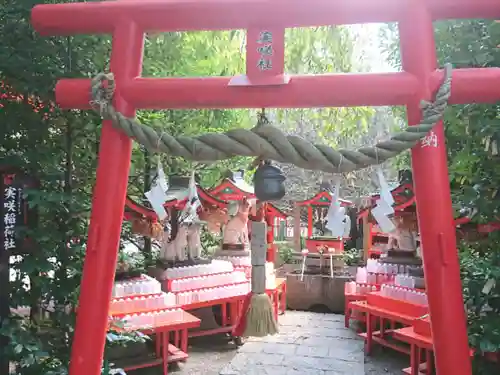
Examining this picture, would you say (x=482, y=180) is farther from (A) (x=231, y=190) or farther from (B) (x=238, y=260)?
(B) (x=238, y=260)

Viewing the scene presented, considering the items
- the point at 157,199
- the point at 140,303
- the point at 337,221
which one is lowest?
the point at 140,303

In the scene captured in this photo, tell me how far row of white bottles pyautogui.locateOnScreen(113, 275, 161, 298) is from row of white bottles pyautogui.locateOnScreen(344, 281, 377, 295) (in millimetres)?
3541

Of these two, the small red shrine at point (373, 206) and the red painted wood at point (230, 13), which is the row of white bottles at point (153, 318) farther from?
the red painted wood at point (230, 13)

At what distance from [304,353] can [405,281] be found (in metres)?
1.90

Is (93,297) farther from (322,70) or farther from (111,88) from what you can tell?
(322,70)

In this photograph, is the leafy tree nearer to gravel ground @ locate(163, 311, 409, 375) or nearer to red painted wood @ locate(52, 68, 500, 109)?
red painted wood @ locate(52, 68, 500, 109)

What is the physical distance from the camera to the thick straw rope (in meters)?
2.43

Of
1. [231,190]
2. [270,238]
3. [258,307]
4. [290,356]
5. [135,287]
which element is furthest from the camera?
[270,238]

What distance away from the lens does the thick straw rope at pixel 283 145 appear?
2.43m

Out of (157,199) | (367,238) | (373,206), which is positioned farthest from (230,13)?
(367,238)

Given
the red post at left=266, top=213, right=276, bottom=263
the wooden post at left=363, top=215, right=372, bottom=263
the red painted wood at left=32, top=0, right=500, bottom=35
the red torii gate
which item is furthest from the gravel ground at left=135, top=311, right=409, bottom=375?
the red painted wood at left=32, top=0, right=500, bottom=35

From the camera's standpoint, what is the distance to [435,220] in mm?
2520

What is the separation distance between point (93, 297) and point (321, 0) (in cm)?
215

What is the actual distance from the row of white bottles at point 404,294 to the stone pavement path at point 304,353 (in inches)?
42.3
